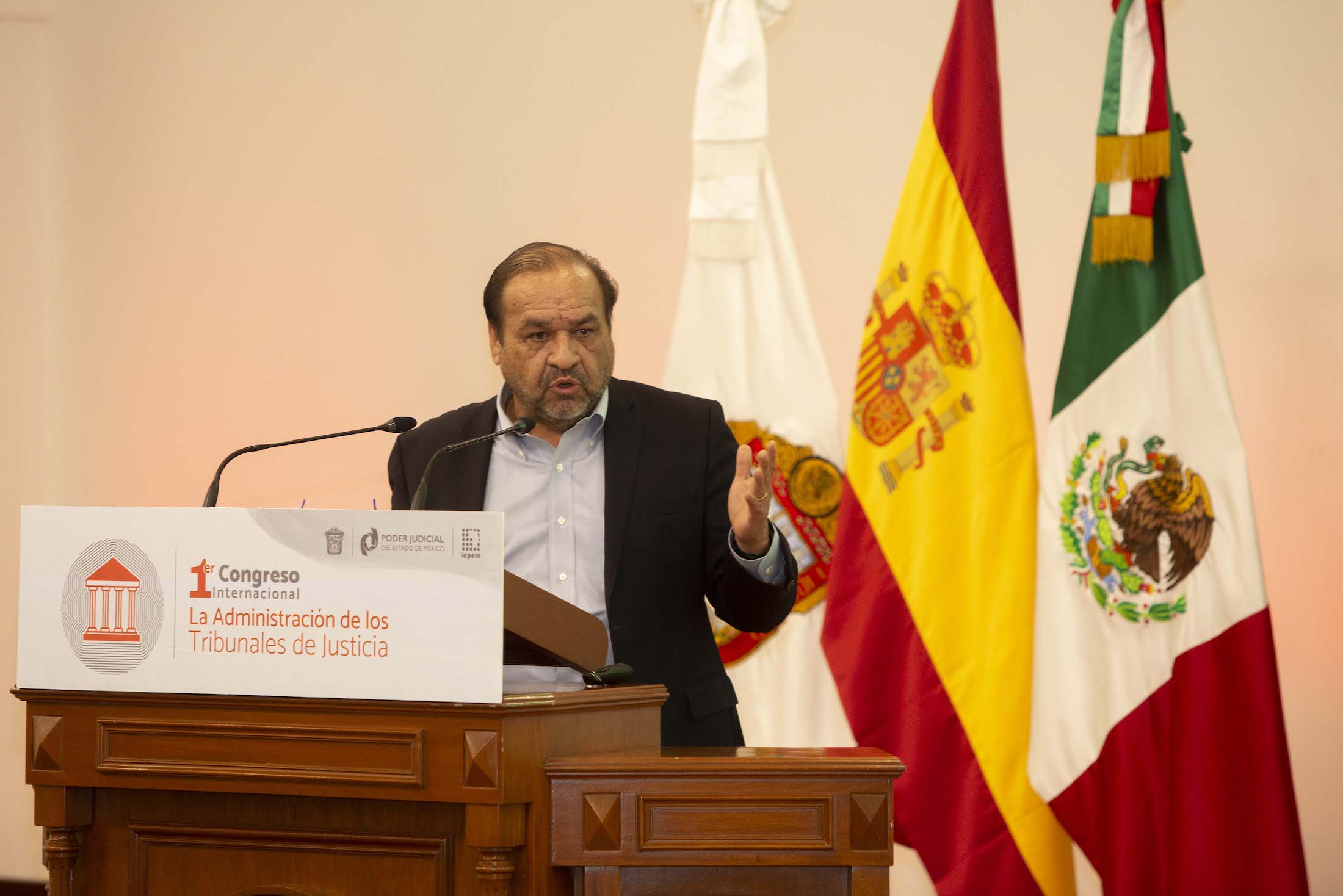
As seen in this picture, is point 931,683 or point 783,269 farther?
point 783,269

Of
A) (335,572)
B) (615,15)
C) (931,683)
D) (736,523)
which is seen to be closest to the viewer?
(335,572)

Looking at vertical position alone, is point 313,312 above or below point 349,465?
above

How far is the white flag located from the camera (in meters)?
3.46

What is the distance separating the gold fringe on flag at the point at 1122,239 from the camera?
3051mm

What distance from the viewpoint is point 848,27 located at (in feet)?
11.8

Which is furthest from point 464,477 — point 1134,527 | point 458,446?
point 1134,527

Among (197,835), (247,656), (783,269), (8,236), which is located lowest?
(197,835)

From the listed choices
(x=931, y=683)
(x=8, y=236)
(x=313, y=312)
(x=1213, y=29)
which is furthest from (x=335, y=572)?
(x=8, y=236)

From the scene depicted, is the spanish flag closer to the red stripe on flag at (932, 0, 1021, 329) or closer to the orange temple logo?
the red stripe on flag at (932, 0, 1021, 329)

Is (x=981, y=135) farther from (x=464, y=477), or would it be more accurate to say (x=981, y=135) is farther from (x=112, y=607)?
(x=112, y=607)

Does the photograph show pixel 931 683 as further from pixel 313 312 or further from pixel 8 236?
pixel 8 236

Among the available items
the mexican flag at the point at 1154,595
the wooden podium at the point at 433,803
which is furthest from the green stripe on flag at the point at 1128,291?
the wooden podium at the point at 433,803

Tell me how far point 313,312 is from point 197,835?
106 inches

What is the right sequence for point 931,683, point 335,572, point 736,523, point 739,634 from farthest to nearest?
point 739,634 < point 931,683 < point 736,523 < point 335,572
